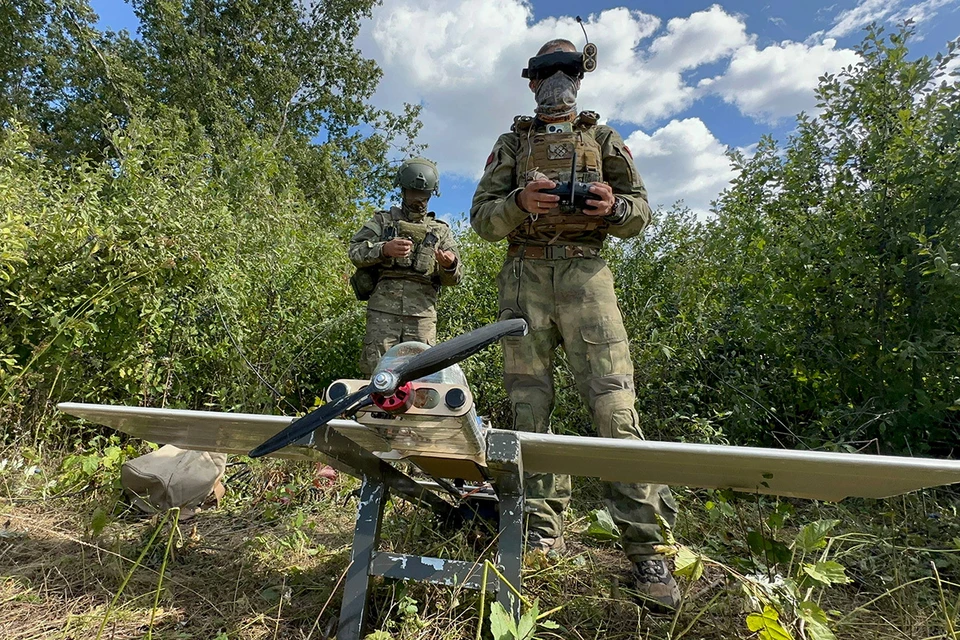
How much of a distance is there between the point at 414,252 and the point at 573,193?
6.96ft

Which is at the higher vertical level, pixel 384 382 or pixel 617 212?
pixel 617 212

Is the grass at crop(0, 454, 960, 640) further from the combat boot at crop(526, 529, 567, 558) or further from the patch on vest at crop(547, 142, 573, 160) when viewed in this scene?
the patch on vest at crop(547, 142, 573, 160)

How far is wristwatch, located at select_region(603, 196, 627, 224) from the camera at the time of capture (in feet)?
7.71

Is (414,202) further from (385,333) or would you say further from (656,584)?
(656,584)

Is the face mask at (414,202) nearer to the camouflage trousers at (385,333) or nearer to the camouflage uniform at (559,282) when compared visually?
the camouflage trousers at (385,333)

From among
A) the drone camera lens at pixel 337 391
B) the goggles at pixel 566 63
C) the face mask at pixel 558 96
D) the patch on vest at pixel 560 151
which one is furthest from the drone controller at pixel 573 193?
the drone camera lens at pixel 337 391

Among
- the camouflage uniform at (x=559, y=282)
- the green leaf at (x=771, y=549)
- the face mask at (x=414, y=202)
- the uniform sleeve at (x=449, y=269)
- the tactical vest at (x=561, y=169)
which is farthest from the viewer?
the face mask at (x=414, y=202)

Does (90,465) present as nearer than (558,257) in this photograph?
No

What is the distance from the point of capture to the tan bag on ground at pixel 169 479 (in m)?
2.67

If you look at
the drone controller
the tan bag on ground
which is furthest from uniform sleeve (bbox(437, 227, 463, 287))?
the tan bag on ground

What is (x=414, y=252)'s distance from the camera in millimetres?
4148

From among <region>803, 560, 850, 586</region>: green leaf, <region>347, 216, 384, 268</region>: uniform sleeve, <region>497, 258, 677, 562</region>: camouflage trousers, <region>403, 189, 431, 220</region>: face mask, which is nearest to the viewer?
<region>803, 560, 850, 586</region>: green leaf

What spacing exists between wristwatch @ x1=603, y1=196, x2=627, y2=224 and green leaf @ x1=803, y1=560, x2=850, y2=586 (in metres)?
1.51

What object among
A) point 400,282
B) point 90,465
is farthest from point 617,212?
point 90,465
